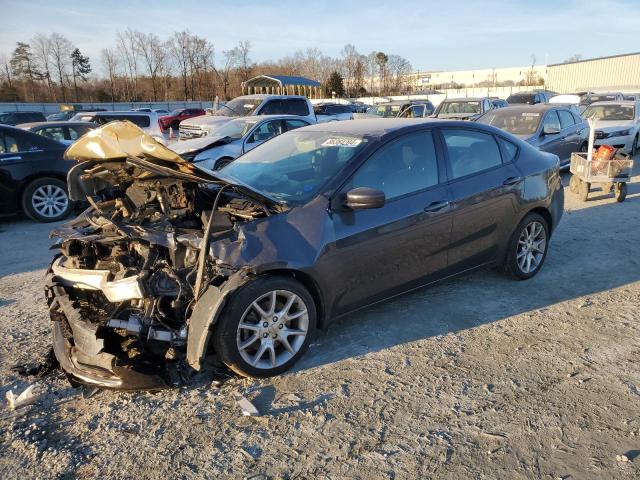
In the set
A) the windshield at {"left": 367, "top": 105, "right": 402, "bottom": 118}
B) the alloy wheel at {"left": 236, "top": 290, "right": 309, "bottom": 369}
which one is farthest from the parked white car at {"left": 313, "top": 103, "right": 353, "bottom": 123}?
the alloy wheel at {"left": 236, "top": 290, "right": 309, "bottom": 369}

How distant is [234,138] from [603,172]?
737 cm

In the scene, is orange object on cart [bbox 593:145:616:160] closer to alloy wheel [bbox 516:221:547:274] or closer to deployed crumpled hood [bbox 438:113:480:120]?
alloy wheel [bbox 516:221:547:274]

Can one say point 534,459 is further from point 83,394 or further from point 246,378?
point 83,394

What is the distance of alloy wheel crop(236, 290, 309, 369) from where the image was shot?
330 centimetres

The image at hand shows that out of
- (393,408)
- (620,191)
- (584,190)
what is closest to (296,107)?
(584,190)

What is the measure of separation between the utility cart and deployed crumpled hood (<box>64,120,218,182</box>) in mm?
7598

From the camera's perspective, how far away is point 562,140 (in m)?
10.5

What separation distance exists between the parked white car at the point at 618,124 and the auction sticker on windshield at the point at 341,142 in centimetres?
1010

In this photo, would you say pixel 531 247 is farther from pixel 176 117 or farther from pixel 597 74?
pixel 597 74

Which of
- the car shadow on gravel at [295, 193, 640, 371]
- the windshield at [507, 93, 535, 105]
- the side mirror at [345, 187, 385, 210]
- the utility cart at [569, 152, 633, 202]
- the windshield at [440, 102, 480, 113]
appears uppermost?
the windshield at [507, 93, 535, 105]

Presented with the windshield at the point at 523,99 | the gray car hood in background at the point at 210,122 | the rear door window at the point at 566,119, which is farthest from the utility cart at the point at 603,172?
the windshield at the point at 523,99

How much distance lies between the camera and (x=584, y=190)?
29.3 feet

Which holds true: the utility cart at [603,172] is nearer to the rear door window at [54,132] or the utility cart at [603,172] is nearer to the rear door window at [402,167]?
the rear door window at [402,167]

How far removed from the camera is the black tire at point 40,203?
8.18 metres
